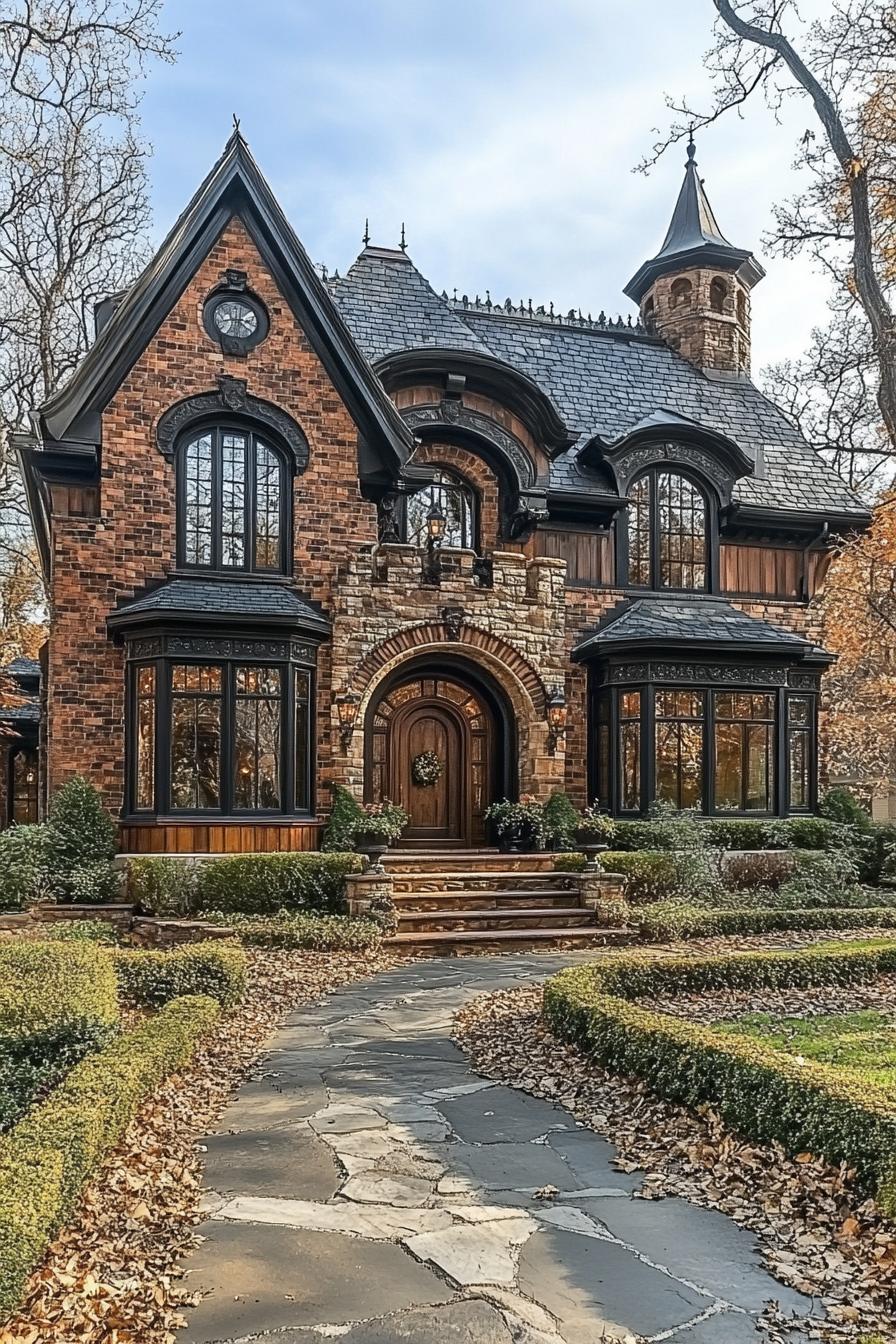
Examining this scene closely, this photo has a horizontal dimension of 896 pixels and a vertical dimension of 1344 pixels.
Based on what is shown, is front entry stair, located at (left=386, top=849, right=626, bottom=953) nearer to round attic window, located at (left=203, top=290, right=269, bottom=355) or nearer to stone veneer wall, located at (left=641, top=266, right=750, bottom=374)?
round attic window, located at (left=203, top=290, right=269, bottom=355)

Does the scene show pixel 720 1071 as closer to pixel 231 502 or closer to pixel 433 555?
pixel 433 555

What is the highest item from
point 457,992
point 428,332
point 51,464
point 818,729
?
point 428,332

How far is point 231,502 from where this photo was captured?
53.4 feet

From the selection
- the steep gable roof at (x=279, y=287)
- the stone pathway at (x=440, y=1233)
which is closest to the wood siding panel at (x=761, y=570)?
the steep gable roof at (x=279, y=287)

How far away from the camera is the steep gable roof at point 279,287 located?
15.5 metres

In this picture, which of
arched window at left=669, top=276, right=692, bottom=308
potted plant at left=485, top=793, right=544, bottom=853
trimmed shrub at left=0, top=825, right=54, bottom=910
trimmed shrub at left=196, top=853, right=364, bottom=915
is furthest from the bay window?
arched window at left=669, top=276, right=692, bottom=308

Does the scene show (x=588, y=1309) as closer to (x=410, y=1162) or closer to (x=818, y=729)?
(x=410, y=1162)

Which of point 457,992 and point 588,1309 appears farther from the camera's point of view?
point 457,992

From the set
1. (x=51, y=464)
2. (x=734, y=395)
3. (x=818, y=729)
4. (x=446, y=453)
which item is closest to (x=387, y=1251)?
(x=51, y=464)

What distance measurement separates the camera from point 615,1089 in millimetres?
6789

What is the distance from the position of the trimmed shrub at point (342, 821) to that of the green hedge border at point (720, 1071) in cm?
615

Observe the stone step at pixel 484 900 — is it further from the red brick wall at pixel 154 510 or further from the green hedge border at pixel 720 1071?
the green hedge border at pixel 720 1071

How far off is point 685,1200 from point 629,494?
15317 millimetres

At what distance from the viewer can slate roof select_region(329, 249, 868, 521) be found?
18891 millimetres
